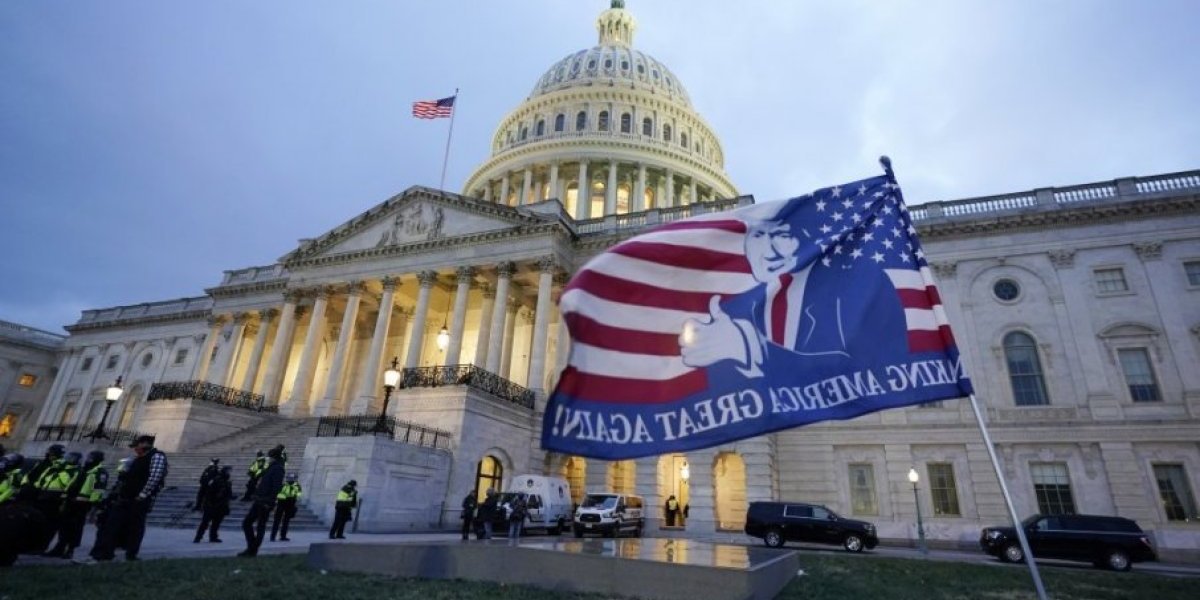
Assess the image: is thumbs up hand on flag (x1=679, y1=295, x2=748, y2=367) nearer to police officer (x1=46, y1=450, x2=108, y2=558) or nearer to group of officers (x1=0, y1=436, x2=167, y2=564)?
group of officers (x1=0, y1=436, x2=167, y2=564)

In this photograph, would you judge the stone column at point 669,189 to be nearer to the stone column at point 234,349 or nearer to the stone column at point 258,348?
the stone column at point 258,348

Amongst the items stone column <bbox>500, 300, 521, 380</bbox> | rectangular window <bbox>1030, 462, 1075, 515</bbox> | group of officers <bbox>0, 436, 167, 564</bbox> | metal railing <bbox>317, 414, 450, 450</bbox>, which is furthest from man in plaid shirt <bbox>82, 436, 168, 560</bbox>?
A: rectangular window <bbox>1030, 462, 1075, 515</bbox>

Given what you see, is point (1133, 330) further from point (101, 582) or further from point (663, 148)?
point (663, 148)

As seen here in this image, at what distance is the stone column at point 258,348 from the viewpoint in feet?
122

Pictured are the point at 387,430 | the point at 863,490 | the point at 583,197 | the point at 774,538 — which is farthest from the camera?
the point at 583,197

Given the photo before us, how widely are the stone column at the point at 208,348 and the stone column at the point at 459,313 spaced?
2218cm

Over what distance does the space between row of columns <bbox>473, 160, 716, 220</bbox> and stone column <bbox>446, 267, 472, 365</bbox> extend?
71.3 ft

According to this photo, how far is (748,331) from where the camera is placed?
5.71m

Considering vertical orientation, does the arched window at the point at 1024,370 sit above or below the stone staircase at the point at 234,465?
above

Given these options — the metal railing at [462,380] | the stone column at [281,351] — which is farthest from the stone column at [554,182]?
the metal railing at [462,380]

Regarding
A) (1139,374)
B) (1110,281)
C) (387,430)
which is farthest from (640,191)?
(387,430)

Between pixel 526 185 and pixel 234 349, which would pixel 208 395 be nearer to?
pixel 234 349

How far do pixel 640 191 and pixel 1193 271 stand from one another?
37.6 meters

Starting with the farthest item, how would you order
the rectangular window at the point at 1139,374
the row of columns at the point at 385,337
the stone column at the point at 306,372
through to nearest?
the stone column at the point at 306,372, the row of columns at the point at 385,337, the rectangular window at the point at 1139,374
